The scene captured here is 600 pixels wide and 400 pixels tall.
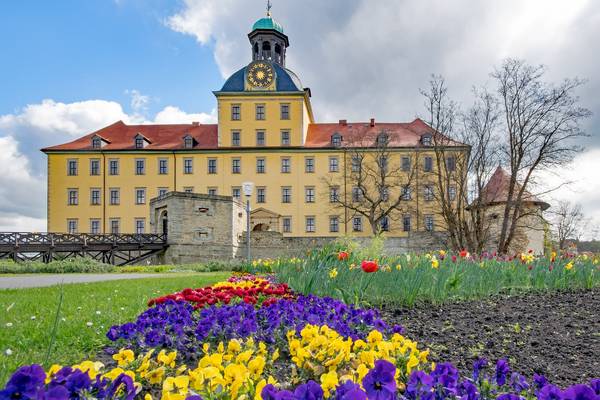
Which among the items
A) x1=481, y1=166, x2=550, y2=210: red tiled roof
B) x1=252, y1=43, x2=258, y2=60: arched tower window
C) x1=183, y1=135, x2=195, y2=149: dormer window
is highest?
x1=252, y1=43, x2=258, y2=60: arched tower window

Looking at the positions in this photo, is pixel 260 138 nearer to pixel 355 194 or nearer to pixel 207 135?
pixel 207 135

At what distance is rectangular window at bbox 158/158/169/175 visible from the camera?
44188mm

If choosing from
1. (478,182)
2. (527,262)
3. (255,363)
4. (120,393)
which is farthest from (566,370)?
(478,182)

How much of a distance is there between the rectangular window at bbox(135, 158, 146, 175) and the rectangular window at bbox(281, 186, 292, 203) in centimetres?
1365

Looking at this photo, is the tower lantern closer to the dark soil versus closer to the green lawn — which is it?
the green lawn

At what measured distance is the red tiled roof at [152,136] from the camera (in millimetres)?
44844

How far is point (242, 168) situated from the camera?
144 feet

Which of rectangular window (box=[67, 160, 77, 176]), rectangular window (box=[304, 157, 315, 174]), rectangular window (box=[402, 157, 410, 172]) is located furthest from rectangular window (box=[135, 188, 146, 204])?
rectangular window (box=[402, 157, 410, 172])

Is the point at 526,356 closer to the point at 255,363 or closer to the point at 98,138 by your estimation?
the point at 255,363

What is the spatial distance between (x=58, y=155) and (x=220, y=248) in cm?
2595

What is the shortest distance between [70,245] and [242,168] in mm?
18915

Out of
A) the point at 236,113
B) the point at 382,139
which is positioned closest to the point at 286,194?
the point at 236,113

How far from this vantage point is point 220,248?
28.7 metres

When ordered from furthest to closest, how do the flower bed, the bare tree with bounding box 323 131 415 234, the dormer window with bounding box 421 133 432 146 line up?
the dormer window with bounding box 421 133 432 146 < the bare tree with bounding box 323 131 415 234 < the flower bed
